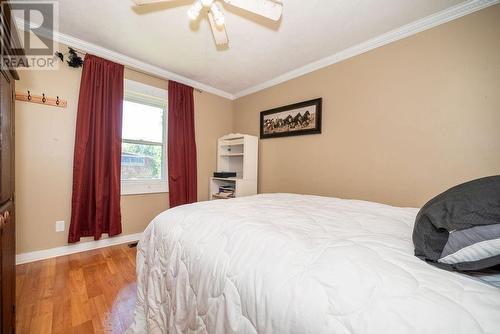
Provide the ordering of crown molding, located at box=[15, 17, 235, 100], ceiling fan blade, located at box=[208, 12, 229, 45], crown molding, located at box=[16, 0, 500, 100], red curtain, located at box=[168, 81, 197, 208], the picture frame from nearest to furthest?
ceiling fan blade, located at box=[208, 12, 229, 45]
crown molding, located at box=[16, 0, 500, 100]
crown molding, located at box=[15, 17, 235, 100]
the picture frame
red curtain, located at box=[168, 81, 197, 208]

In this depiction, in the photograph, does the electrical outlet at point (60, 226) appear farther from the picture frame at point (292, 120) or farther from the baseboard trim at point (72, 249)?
the picture frame at point (292, 120)

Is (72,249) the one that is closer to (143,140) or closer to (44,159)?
(44,159)

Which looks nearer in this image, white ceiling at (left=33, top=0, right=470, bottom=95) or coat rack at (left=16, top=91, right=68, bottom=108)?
white ceiling at (left=33, top=0, right=470, bottom=95)

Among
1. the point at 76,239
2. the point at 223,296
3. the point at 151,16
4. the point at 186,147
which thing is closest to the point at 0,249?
the point at 223,296

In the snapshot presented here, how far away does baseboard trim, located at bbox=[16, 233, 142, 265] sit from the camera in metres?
1.97

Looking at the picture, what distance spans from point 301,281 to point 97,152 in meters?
2.56

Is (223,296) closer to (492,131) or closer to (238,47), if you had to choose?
(492,131)

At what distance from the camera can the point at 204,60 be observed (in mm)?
2555

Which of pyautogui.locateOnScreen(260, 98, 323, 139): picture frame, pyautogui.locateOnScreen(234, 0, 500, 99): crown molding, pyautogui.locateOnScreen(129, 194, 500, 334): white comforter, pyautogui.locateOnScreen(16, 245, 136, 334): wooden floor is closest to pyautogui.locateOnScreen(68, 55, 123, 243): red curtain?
pyautogui.locateOnScreen(16, 245, 136, 334): wooden floor

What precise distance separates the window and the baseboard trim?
59 cm

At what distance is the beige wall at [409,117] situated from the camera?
1574mm

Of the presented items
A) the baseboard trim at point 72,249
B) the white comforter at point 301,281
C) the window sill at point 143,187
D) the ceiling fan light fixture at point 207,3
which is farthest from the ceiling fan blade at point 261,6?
the baseboard trim at point 72,249

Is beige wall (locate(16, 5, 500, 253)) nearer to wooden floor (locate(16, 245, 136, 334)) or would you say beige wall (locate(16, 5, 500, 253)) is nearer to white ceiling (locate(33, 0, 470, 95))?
white ceiling (locate(33, 0, 470, 95))

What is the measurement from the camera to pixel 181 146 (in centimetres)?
298
